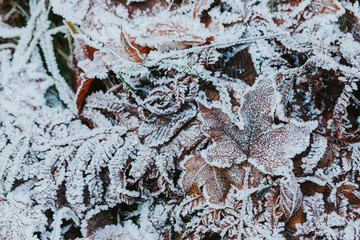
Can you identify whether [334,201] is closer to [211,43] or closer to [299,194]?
[299,194]

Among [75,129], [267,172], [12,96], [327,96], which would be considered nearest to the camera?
[267,172]

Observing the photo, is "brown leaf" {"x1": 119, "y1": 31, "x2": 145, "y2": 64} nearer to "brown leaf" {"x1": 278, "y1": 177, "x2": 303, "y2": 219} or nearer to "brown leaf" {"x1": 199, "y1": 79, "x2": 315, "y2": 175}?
"brown leaf" {"x1": 199, "y1": 79, "x2": 315, "y2": 175}

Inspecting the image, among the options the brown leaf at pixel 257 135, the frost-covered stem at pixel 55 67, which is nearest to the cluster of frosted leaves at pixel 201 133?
the brown leaf at pixel 257 135

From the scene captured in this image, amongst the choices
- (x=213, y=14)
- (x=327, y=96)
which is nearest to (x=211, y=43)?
(x=213, y=14)

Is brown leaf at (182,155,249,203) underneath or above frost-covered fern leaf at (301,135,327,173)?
underneath

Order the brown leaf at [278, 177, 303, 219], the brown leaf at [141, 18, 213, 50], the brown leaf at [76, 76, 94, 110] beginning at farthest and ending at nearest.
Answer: the brown leaf at [76, 76, 94, 110] < the brown leaf at [141, 18, 213, 50] < the brown leaf at [278, 177, 303, 219]

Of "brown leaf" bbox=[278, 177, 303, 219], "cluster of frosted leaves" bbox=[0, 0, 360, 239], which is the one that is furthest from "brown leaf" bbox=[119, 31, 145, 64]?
"brown leaf" bbox=[278, 177, 303, 219]

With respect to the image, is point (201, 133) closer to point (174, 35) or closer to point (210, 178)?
point (210, 178)

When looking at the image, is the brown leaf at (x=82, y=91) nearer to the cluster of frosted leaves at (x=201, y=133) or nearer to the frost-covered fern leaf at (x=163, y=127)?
the cluster of frosted leaves at (x=201, y=133)
